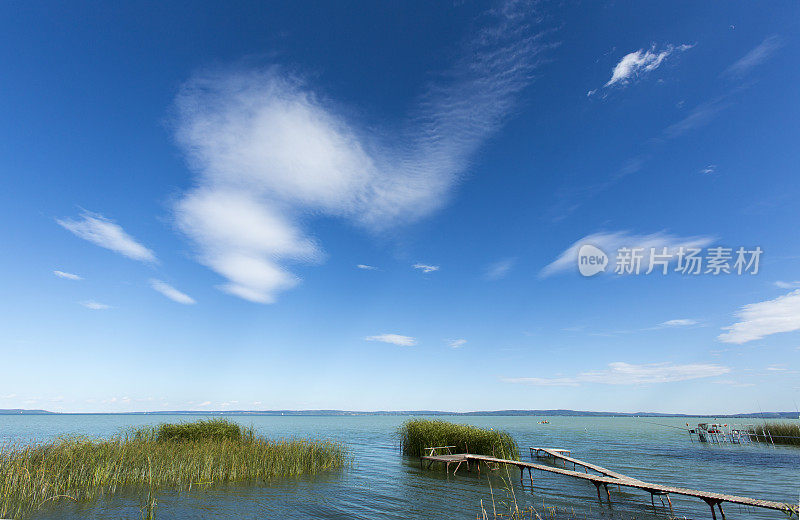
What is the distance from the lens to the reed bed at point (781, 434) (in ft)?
149

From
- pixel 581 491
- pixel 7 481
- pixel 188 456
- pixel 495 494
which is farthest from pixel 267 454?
pixel 581 491

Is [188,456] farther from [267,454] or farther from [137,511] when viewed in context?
[137,511]

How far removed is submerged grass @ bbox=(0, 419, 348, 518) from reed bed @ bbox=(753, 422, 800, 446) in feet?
185

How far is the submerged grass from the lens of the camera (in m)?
13.9

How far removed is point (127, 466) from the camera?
17.0 m

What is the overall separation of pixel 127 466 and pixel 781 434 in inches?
2732

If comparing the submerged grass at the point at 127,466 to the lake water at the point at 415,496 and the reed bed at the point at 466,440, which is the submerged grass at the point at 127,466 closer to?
the lake water at the point at 415,496

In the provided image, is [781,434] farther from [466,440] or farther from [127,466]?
[127,466]

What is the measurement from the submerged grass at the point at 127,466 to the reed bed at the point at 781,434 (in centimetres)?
5645

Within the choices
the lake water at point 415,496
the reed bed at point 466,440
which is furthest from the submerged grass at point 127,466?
the reed bed at point 466,440

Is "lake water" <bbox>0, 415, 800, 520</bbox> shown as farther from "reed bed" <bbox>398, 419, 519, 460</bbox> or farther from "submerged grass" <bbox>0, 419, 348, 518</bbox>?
"reed bed" <bbox>398, 419, 519, 460</bbox>

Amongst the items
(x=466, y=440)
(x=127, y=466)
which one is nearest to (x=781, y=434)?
(x=466, y=440)

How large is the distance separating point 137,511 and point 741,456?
1860 inches

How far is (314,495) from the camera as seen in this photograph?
1705 cm
